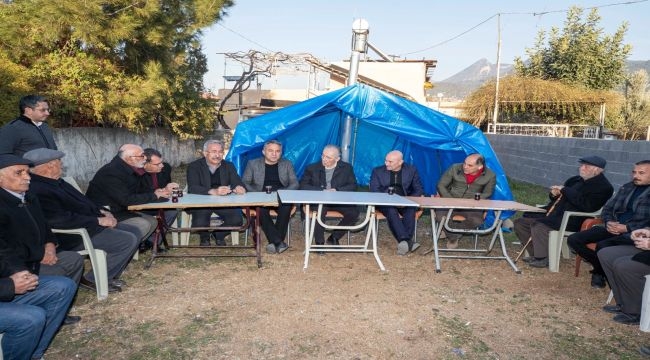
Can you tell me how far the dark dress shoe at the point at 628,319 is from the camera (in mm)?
3816

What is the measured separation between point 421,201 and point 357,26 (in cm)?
406

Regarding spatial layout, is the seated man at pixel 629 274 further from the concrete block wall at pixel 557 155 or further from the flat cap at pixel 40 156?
the concrete block wall at pixel 557 155

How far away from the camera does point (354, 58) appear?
7770 mm

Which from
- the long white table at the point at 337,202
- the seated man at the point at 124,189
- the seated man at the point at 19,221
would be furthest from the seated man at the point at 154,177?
the seated man at the point at 19,221

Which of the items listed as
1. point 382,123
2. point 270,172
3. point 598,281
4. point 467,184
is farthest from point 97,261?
point 598,281

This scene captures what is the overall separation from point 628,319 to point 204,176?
173 inches

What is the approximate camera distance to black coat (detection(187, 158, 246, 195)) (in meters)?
5.43

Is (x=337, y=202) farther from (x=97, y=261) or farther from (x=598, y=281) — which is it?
(x=598, y=281)

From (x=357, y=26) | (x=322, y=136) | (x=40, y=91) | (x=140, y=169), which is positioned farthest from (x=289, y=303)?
(x=40, y=91)

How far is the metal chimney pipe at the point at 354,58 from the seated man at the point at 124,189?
345 cm

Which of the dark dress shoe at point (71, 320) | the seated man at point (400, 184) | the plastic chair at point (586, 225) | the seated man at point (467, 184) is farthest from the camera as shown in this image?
the seated man at point (467, 184)

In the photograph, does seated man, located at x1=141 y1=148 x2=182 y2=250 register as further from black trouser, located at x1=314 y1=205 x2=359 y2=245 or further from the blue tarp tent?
black trouser, located at x1=314 y1=205 x2=359 y2=245

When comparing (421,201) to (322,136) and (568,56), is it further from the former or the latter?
(568,56)

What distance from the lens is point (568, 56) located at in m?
20.8
